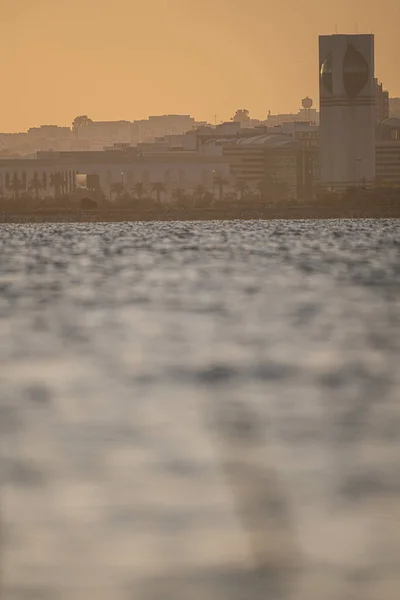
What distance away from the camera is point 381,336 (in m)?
26.7

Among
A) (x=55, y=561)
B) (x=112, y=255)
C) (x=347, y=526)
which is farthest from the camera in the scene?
(x=112, y=255)

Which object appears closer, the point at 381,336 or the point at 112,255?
the point at 381,336

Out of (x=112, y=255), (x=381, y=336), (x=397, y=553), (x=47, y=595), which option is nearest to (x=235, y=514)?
(x=397, y=553)

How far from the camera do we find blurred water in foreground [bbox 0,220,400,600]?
8922 mm

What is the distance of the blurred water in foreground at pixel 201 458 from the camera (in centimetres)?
892

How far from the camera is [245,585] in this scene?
851 centimetres

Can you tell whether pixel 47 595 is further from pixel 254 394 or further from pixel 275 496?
pixel 254 394

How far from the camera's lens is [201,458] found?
1269cm

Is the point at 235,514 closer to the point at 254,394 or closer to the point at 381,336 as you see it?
the point at 254,394

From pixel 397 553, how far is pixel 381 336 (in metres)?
17.5

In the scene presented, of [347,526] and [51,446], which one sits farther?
[51,446]

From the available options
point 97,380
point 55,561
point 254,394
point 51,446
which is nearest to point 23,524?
point 55,561

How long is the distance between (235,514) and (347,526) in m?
0.71

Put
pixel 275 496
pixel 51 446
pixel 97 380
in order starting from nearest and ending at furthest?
pixel 275 496 → pixel 51 446 → pixel 97 380
